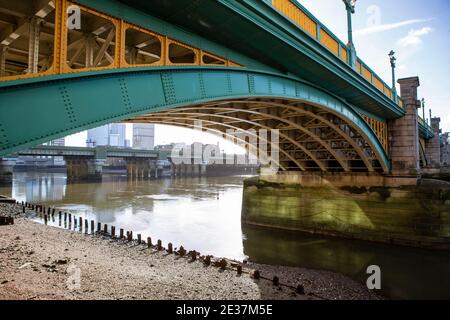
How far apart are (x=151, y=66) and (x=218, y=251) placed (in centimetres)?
1260

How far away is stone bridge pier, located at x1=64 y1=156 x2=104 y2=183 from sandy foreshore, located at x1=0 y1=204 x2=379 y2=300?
46.7 m

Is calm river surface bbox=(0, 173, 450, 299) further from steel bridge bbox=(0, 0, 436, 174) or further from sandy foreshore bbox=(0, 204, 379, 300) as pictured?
steel bridge bbox=(0, 0, 436, 174)

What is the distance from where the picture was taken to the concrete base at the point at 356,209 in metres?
16.5

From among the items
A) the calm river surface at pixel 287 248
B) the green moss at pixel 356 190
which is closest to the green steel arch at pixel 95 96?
the calm river surface at pixel 287 248

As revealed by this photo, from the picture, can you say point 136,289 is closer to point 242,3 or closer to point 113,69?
point 113,69

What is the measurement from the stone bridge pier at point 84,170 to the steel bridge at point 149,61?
5309cm

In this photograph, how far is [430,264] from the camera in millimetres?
14398

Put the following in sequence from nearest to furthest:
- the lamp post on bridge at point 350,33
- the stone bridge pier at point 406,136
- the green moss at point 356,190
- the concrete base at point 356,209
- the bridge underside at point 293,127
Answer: the lamp post on bridge at point 350,33 < the bridge underside at point 293,127 < the concrete base at point 356,209 < the stone bridge pier at point 406,136 < the green moss at point 356,190

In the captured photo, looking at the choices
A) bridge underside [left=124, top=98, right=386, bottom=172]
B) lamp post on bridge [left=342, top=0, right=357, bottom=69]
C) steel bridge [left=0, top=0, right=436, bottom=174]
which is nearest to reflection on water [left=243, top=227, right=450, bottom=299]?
bridge underside [left=124, top=98, right=386, bottom=172]

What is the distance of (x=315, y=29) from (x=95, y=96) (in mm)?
8051

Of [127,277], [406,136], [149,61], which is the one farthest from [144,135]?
[149,61]

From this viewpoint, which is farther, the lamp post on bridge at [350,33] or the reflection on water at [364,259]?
the lamp post on bridge at [350,33]

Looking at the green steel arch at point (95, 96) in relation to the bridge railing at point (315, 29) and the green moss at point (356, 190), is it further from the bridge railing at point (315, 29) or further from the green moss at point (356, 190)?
the green moss at point (356, 190)
